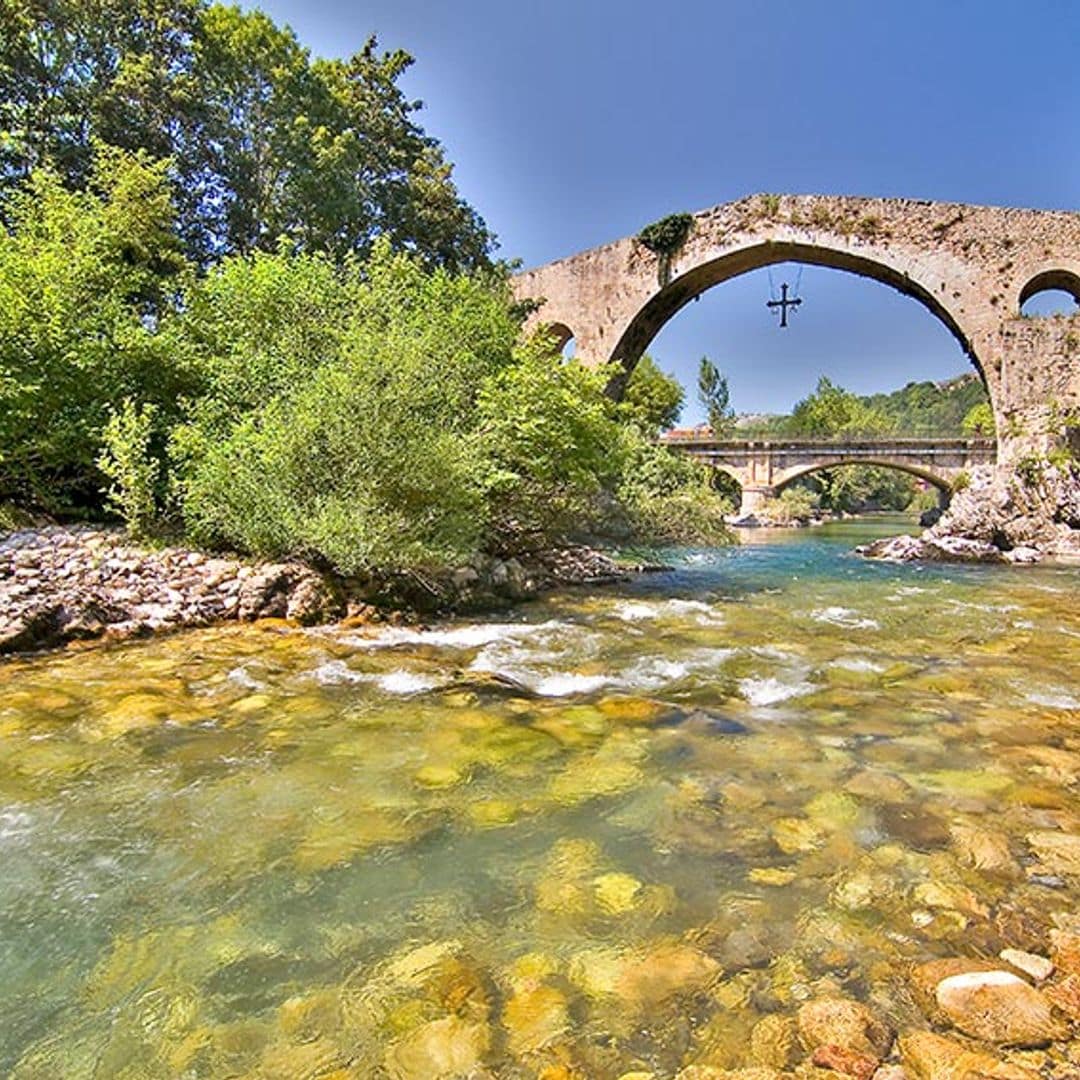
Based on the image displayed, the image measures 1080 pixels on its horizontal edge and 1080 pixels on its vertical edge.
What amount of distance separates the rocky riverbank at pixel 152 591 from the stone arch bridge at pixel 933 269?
1091 cm

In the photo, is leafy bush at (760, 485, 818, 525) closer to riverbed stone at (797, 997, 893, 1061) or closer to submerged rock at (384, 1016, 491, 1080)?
riverbed stone at (797, 997, 893, 1061)

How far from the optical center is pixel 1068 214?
17828mm

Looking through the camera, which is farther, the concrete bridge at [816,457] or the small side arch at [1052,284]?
the concrete bridge at [816,457]

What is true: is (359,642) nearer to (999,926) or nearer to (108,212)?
(999,926)

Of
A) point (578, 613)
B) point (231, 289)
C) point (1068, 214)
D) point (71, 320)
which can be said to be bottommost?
point (578, 613)

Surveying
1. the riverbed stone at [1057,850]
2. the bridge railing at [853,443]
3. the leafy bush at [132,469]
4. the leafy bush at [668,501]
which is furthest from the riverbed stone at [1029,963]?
the bridge railing at [853,443]

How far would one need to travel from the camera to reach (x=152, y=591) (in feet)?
22.4

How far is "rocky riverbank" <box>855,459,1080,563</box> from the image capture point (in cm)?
1672

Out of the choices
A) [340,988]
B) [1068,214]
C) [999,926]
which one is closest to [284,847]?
[340,988]

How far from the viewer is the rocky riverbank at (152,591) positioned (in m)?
6.09

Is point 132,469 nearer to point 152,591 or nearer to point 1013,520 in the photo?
point 152,591

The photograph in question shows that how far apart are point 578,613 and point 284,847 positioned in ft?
19.4

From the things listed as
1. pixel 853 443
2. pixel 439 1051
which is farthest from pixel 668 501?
pixel 853 443

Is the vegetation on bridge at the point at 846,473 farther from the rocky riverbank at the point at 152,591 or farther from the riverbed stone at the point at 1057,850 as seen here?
the riverbed stone at the point at 1057,850
